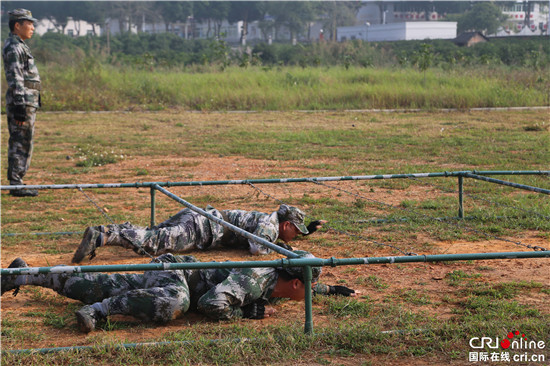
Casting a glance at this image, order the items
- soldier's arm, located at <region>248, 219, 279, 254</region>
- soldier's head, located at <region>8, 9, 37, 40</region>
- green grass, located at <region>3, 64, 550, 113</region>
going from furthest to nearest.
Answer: green grass, located at <region>3, 64, 550, 113</region>
soldier's head, located at <region>8, 9, 37, 40</region>
soldier's arm, located at <region>248, 219, 279, 254</region>

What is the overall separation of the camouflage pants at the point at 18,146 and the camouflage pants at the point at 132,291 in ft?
14.0

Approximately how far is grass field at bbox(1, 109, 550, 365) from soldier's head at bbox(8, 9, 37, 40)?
6.51 feet

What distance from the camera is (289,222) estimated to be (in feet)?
18.3

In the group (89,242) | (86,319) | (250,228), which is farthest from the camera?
(250,228)

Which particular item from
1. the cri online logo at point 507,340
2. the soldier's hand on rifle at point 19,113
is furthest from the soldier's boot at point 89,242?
the soldier's hand on rifle at point 19,113

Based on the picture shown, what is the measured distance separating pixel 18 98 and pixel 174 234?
12.5 ft

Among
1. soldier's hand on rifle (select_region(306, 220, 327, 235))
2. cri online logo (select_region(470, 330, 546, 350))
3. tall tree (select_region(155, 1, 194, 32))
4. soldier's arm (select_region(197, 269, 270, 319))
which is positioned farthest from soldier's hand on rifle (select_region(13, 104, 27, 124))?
tall tree (select_region(155, 1, 194, 32))

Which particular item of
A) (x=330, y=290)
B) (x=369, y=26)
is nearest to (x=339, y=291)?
Result: (x=330, y=290)

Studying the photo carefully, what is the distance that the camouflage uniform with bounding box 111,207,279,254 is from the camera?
203 inches

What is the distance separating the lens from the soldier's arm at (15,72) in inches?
312

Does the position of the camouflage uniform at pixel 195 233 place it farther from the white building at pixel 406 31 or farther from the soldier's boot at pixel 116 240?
the white building at pixel 406 31

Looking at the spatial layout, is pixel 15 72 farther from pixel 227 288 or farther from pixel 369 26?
pixel 369 26

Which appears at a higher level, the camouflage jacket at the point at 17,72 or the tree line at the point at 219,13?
the tree line at the point at 219,13

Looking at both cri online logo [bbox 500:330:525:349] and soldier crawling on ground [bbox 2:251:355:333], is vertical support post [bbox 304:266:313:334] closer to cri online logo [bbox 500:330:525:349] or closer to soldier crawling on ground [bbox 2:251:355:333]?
soldier crawling on ground [bbox 2:251:355:333]
